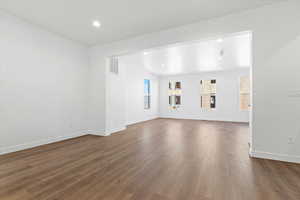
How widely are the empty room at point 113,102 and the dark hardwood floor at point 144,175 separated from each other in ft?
0.05

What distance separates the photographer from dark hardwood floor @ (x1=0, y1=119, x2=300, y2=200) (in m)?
1.54

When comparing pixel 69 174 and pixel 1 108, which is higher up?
pixel 1 108

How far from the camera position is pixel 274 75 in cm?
245

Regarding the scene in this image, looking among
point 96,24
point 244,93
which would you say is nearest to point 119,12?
point 96,24

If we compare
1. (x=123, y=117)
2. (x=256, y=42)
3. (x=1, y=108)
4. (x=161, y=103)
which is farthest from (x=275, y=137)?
(x=161, y=103)

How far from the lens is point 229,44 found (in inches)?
153

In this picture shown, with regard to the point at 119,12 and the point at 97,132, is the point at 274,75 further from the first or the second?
the point at 97,132

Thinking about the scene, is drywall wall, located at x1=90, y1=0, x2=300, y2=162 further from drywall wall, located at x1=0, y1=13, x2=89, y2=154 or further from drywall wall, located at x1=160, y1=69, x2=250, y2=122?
drywall wall, located at x1=160, y1=69, x2=250, y2=122

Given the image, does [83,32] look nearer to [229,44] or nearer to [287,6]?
[229,44]

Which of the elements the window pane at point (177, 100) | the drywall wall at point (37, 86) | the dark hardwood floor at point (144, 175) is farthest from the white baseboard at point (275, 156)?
the window pane at point (177, 100)

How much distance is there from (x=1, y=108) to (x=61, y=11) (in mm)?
2290

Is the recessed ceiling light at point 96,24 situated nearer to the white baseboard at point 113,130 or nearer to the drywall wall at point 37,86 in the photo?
the drywall wall at point 37,86

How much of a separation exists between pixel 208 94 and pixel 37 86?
7.58 meters

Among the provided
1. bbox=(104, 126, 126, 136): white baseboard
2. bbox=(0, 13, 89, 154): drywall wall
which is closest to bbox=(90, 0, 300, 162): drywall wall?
bbox=(104, 126, 126, 136): white baseboard
